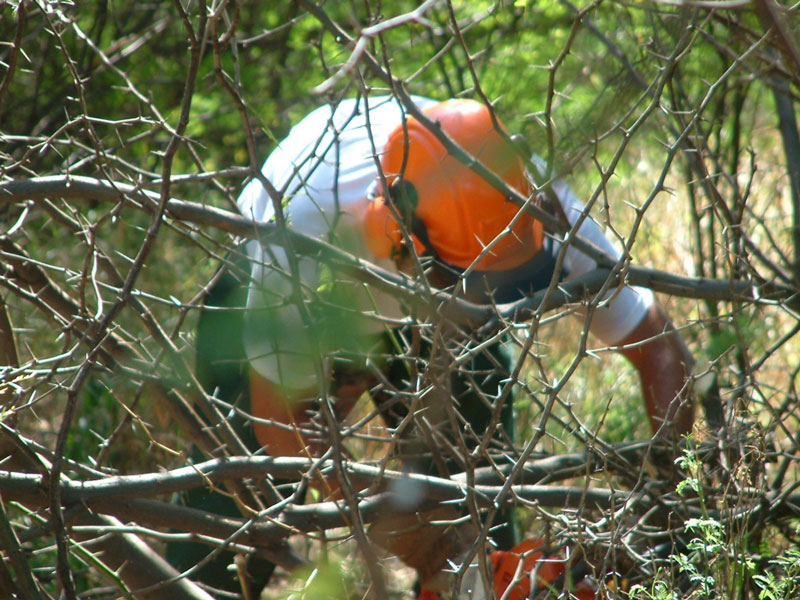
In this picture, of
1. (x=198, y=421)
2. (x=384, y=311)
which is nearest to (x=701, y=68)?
(x=384, y=311)

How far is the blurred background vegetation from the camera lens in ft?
5.56

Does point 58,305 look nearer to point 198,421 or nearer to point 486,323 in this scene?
point 198,421

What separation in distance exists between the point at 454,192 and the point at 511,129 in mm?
1276

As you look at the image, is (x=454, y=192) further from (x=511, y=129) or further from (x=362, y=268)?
(x=511, y=129)

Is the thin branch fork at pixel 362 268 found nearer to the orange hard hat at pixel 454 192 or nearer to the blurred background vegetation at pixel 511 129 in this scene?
the blurred background vegetation at pixel 511 129

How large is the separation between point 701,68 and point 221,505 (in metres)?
2.10

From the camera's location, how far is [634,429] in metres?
3.51

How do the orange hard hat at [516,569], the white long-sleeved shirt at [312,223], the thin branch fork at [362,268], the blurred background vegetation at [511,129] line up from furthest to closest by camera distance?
1. the white long-sleeved shirt at [312,223]
2. the orange hard hat at [516,569]
3. the thin branch fork at [362,268]
4. the blurred background vegetation at [511,129]

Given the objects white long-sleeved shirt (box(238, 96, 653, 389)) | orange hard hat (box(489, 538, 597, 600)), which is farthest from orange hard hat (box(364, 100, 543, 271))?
orange hard hat (box(489, 538, 597, 600))

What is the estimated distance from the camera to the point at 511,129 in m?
3.39

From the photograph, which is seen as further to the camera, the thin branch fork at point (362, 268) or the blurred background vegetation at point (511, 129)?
the thin branch fork at point (362, 268)

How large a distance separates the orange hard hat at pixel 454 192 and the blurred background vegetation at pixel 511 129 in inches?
5.2

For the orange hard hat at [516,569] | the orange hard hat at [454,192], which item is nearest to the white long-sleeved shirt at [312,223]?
the orange hard hat at [454,192]

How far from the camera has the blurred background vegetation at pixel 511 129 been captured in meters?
1.69
